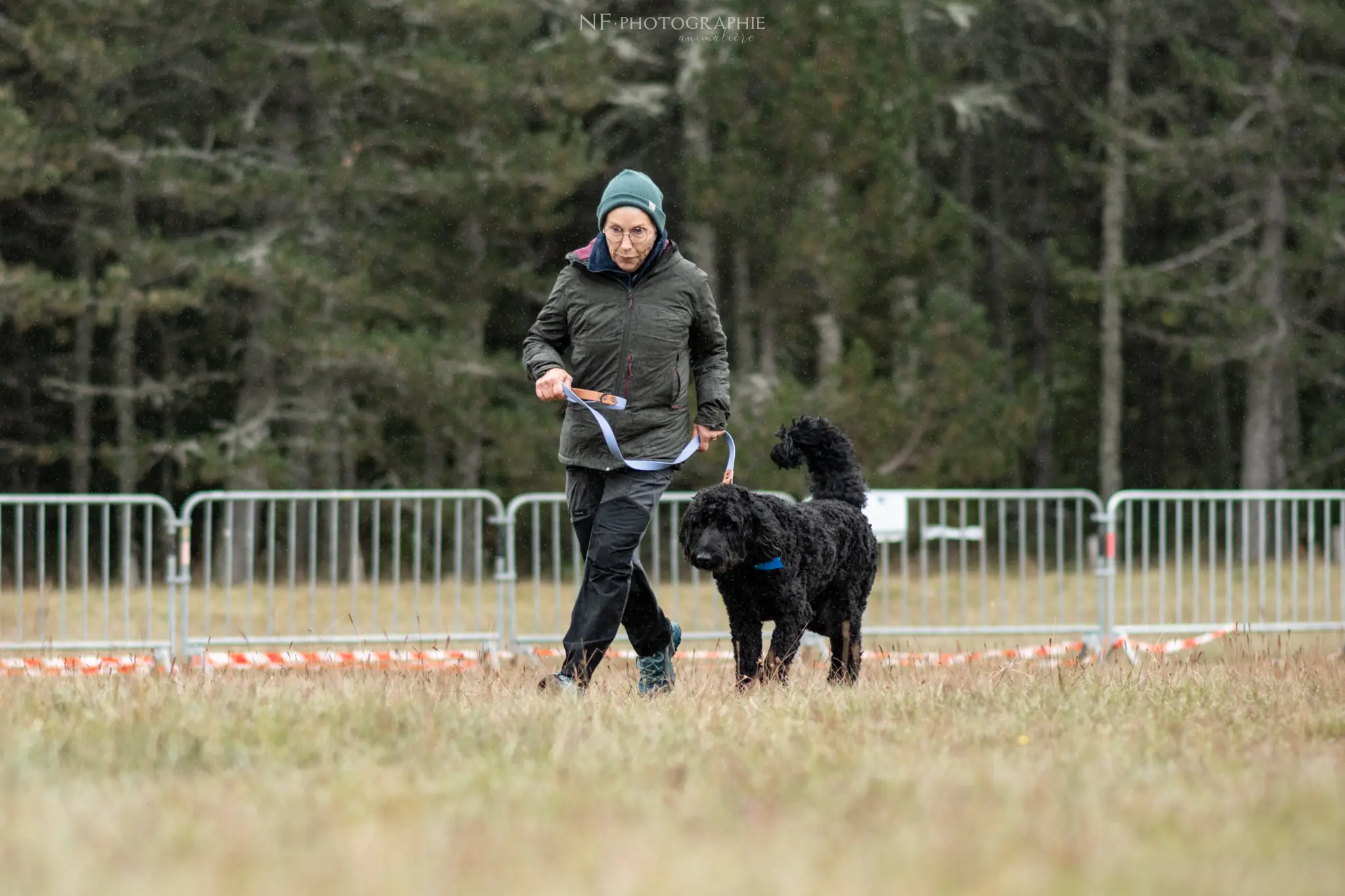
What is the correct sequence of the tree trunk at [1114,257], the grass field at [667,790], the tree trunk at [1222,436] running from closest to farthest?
1. the grass field at [667,790]
2. the tree trunk at [1114,257]
3. the tree trunk at [1222,436]

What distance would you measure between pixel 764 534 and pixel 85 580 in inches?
235

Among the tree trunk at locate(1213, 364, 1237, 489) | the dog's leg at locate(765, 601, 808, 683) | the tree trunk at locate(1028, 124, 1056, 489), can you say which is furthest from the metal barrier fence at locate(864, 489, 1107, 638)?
the tree trunk at locate(1213, 364, 1237, 489)

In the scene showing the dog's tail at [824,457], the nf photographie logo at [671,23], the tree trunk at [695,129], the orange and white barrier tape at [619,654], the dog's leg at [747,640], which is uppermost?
the nf photographie logo at [671,23]

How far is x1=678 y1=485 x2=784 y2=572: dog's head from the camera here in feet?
20.6

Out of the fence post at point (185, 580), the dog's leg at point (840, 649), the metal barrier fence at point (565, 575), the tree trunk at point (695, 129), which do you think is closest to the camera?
the dog's leg at point (840, 649)

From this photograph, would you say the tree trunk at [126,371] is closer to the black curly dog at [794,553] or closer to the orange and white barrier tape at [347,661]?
the orange and white barrier tape at [347,661]

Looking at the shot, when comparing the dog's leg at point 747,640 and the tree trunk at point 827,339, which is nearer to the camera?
the dog's leg at point 747,640

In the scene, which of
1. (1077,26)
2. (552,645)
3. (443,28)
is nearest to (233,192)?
(443,28)

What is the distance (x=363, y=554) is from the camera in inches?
875

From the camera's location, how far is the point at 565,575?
60.5 ft

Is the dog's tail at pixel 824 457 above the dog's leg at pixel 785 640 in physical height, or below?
above

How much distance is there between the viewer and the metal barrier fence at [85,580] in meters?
10.7

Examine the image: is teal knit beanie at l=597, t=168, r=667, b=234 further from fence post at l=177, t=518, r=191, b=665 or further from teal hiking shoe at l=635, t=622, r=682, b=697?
fence post at l=177, t=518, r=191, b=665

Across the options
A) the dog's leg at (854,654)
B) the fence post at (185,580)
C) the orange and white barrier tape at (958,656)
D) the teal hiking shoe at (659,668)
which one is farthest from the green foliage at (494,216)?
the teal hiking shoe at (659,668)
